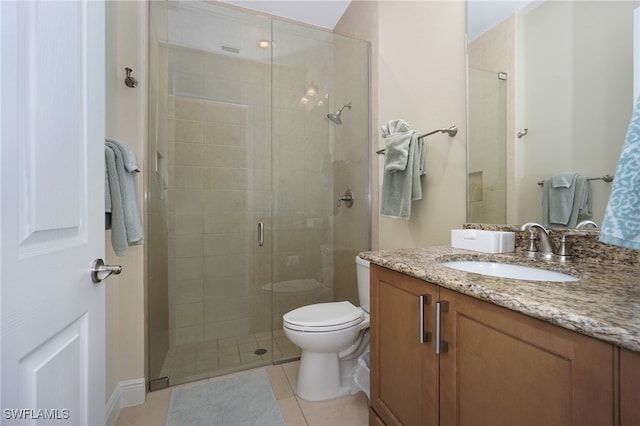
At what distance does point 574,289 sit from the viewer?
637 millimetres

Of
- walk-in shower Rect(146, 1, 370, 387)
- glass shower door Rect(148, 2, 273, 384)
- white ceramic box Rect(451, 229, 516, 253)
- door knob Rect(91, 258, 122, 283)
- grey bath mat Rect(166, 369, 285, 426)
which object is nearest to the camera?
door knob Rect(91, 258, 122, 283)

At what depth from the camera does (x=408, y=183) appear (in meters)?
1.57

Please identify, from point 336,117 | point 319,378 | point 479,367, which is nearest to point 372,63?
point 336,117

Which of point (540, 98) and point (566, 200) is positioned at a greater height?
point (540, 98)

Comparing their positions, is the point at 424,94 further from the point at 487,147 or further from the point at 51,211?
the point at 51,211

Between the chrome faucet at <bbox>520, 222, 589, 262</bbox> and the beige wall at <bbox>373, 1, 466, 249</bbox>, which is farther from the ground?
the beige wall at <bbox>373, 1, 466, 249</bbox>

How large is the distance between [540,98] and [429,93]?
61cm

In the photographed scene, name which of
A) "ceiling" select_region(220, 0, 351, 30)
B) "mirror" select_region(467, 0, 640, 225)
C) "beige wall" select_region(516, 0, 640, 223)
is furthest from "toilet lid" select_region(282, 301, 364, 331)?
"ceiling" select_region(220, 0, 351, 30)

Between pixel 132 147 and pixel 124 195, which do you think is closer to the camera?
pixel 124 195

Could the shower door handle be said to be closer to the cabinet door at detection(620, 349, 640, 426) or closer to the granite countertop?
the granite countertop

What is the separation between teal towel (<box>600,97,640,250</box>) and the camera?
1.52 ft

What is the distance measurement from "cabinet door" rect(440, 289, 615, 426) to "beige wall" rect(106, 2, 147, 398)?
152cm

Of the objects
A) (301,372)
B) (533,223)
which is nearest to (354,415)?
(301,372)

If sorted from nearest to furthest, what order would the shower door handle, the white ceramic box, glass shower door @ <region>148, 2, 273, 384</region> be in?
the white ceramic box, glass shower door @ <region>148, 2, 273, 384</region>, the shower door handle
